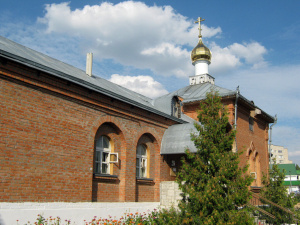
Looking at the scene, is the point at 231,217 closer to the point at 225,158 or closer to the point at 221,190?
the point at 221,190

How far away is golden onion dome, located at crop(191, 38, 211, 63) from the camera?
2357 centimetres

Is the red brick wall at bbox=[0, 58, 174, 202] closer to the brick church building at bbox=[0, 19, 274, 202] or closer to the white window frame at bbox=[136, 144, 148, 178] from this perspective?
the brick church building at bbox=[0, 19, 274, 202]

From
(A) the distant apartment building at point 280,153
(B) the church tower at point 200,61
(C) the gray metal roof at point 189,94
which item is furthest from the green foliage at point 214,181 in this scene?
(A) the distant apartment building at point 280,153

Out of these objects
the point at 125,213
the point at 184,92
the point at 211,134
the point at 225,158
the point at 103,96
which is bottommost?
the point at 125,213

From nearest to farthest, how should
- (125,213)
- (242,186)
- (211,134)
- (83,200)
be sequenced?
(242,186) < (211,134) < (83,200) < (125,213)

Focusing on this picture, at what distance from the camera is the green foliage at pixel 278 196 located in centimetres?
1211

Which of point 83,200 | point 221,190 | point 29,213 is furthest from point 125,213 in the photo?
point 221,190

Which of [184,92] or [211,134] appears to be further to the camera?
[184,92]

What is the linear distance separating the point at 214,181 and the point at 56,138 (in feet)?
15.2

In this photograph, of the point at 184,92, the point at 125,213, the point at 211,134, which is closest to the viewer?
the point at 211,134

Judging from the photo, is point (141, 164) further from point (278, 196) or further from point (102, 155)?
point (278, 196)

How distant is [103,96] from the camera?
36.4ft

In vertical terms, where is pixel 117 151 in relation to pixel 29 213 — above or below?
above

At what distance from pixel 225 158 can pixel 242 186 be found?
0.80 m
